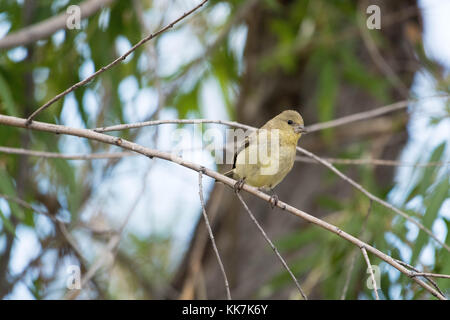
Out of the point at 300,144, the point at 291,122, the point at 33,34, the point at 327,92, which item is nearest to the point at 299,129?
the point at 291,122

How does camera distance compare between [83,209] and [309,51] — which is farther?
[309,51]

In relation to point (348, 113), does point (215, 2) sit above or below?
above

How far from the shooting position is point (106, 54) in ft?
16.3

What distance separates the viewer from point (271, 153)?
3.97m

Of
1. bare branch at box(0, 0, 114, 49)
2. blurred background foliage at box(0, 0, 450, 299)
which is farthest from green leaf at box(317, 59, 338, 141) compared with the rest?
bare branch at box(0, 0, 114, 49)

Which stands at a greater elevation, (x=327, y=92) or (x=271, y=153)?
(x=327, y=92)

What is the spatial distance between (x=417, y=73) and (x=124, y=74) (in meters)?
3.05

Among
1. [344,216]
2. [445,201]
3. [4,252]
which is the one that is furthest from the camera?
[344,216]

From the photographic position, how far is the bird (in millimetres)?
3963

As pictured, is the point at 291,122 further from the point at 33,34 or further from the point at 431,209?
the point at 33,34

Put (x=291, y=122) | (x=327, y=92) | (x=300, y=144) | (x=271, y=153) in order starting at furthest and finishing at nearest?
(x=300, y=144), (x=327, y=92), (x=291, y=122), (x=271, y=153)
